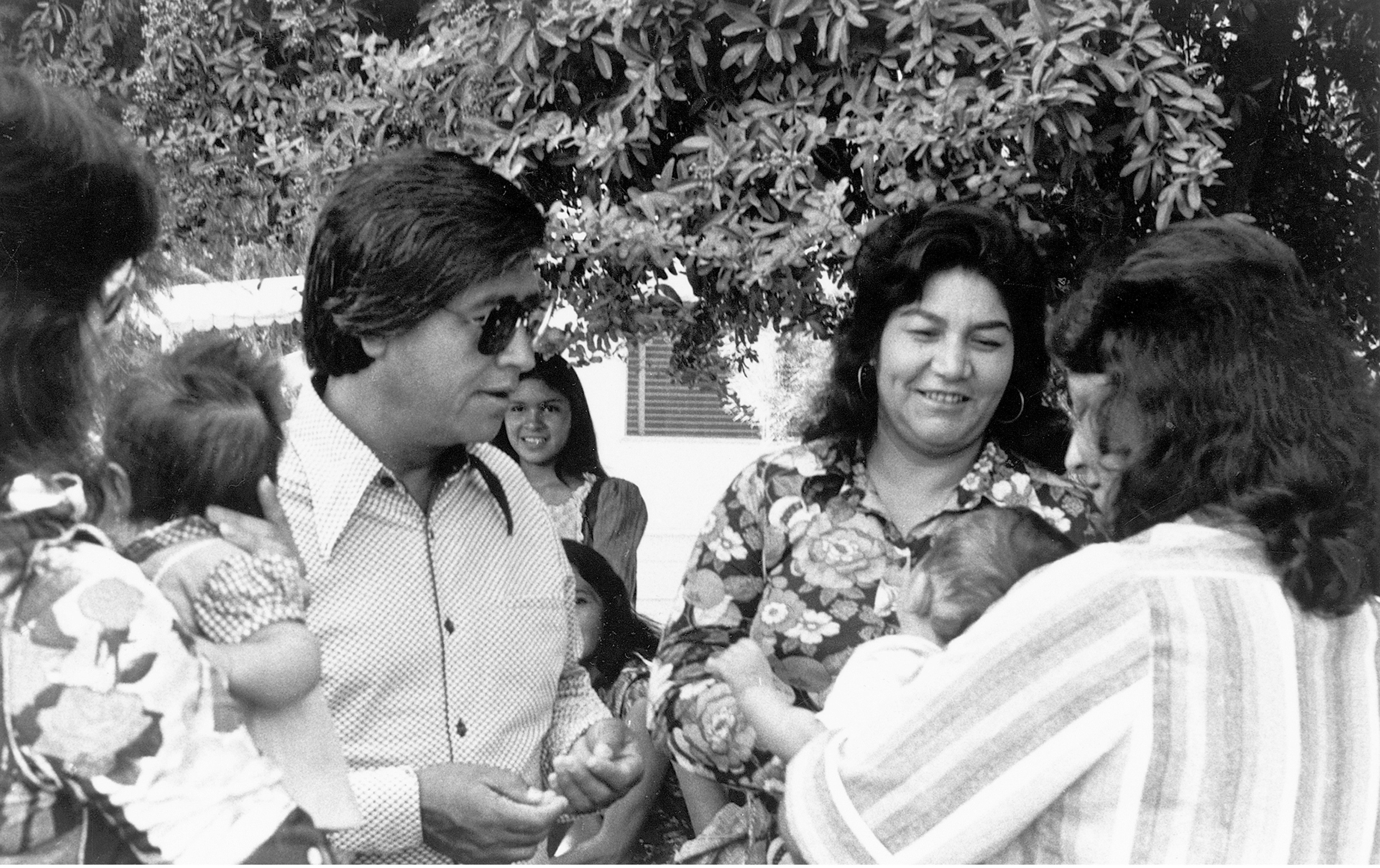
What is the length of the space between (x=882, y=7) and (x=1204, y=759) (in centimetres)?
121

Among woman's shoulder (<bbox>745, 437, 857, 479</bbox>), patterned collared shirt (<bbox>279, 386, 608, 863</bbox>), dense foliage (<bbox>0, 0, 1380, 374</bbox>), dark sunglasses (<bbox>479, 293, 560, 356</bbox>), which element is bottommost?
patterned collared shirt (<bbox>279, 386, 608, 863</bbox>)

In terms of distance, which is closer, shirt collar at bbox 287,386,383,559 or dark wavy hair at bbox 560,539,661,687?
shirt collar at bbox 287,386,383,559

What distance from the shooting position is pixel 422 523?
2346mm

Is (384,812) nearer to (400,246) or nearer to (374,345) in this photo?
(374,345)

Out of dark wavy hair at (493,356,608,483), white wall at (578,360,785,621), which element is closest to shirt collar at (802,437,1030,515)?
dark wavy hair at (493,356,608,483)

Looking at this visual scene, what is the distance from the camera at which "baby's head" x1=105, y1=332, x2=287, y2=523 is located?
1.84m

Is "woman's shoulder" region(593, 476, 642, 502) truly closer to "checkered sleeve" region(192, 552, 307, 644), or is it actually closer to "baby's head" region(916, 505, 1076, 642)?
"baby's head" region(916, 505, 1076, 642)

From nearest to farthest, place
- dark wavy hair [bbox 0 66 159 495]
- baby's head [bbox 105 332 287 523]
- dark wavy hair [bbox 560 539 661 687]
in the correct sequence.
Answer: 1. dark wavy hair [bbox 0 66 159 495]
2. baby's head [bbox 105 332 287 523]
3. dark wavy hair [bbox 560 539 661 687]

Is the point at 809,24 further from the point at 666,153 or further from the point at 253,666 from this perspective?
the point at 253,666

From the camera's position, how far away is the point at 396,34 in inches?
104

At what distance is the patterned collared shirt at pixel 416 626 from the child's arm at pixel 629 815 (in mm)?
619

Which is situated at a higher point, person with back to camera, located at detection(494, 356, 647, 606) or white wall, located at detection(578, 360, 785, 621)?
person with back to camera, located at detection(494, 356, 647, 606)

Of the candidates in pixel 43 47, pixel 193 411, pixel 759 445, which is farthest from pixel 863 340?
pixel 759 445

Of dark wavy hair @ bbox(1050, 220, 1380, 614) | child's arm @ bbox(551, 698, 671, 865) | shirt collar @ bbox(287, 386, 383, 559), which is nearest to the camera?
dark wavy hair @ bbox(1050, 220, 1380, 614)
